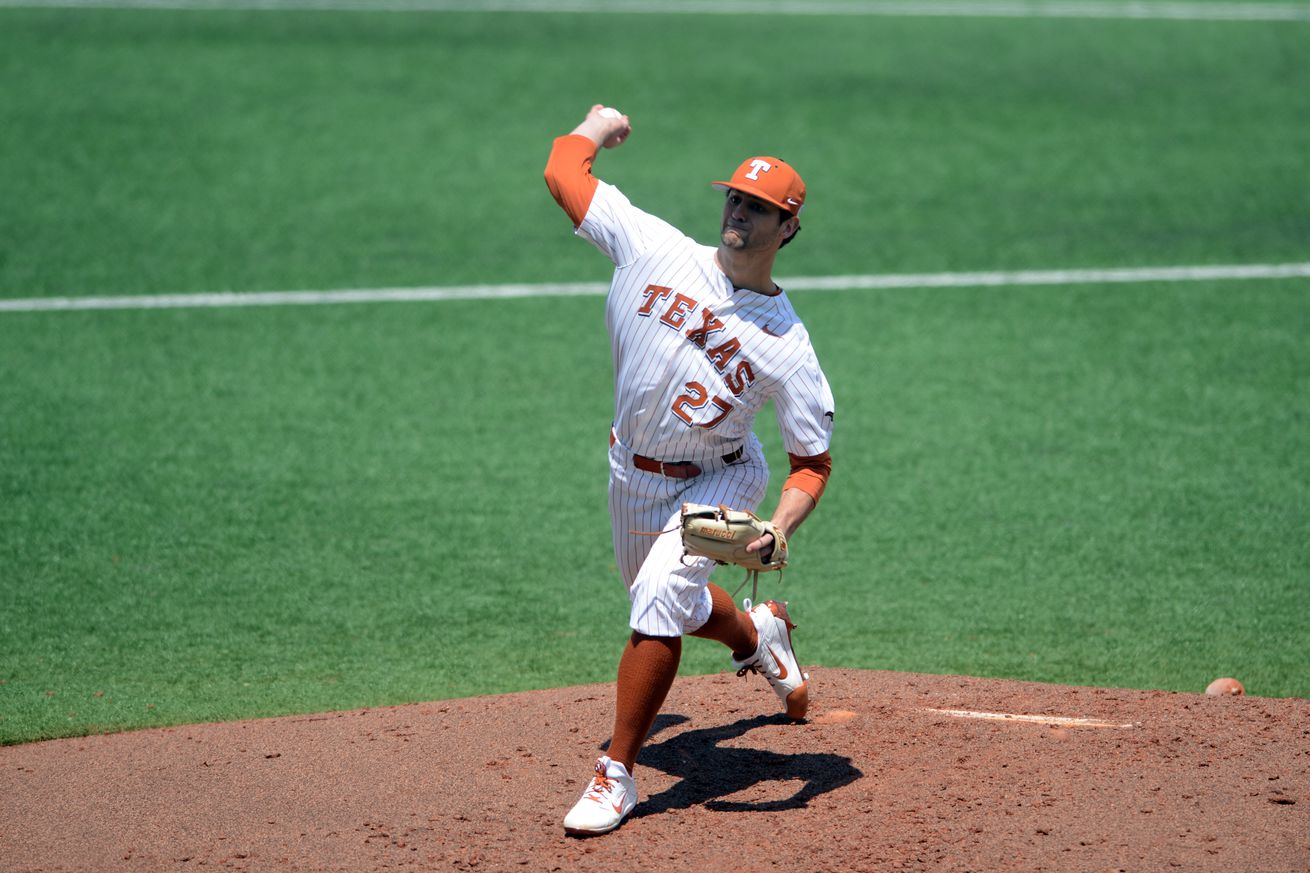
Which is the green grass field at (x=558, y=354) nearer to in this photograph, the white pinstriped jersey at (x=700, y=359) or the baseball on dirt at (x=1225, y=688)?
the baseball on dirt at (x=1225, y=688)

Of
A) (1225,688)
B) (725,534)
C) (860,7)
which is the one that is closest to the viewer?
(725,534)

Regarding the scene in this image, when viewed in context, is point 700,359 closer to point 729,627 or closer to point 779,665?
point 729,627

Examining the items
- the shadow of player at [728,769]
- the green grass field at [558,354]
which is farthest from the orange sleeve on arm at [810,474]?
the green grass field at [558,354]

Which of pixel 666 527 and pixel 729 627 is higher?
pixel 666 527

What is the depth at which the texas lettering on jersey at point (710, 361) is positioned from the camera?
4082 mm

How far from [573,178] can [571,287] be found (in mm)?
4882

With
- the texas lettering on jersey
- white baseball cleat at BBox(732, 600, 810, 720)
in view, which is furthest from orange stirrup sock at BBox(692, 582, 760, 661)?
the texas lettering on jersey

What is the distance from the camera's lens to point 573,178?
432cm

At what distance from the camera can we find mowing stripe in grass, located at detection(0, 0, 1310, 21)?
13664 millimetres

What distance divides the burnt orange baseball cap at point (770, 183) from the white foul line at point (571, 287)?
5.04 metres

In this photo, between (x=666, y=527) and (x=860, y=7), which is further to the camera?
(x=860, y=7)

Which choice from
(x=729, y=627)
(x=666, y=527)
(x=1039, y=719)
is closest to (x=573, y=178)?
(x=666, y=527)

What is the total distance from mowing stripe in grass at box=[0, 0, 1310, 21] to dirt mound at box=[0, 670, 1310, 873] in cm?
1008

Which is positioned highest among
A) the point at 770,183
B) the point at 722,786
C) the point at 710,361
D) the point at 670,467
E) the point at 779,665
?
the point at 770,183
